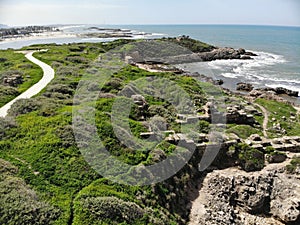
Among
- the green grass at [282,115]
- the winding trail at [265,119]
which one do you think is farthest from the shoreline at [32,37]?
the green grass at [282,115]

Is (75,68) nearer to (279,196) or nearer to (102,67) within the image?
(102,67)

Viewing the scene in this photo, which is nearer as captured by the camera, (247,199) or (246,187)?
(247,199)

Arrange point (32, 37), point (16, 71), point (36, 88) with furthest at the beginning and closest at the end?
point (32, 37) → point (16, 71) → point (36, 88)

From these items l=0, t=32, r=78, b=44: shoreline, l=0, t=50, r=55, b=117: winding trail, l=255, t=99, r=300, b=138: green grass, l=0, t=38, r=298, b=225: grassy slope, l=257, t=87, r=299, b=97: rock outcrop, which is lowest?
l=257, t=87, r=299, b=97: rock outcrop

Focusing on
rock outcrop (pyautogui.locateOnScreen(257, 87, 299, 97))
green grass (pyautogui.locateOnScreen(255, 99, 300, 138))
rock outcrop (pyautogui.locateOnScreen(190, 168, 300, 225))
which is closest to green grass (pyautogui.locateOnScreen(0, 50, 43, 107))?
rock outcrop (pyautogui.locateOnScreen(190, 168, 300, 225))

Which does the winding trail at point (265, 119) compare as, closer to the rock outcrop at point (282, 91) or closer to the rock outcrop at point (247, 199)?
the rock outcrop at point (247, 199)

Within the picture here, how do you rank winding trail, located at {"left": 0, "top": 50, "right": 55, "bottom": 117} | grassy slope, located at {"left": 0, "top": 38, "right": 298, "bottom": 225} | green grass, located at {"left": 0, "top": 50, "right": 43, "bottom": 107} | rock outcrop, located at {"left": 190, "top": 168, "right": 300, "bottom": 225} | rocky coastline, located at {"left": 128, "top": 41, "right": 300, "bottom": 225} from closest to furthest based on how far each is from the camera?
grassy slope, located at {"left": 0, "top": 38, "right": 298, "bottom": 225}
rock outcrop, located at {"left": 190, "top": 168, "right": 300, "bottom": 225}
rocky coastline, located at {"left": 128, "top": 41, "right": 300, "bottom": 225}
winding trail, located at {"left": 0, "top": 50, "right": 55, "bottom": 117}
green grass, located at {"left": 0, "top": 50, "right": 43, "bottom": 107}

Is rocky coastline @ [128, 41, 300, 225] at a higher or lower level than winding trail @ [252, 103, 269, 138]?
lower

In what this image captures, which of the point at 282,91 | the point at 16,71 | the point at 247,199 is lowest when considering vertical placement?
the point at 247,199

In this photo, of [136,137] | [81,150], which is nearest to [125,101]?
[136,137]

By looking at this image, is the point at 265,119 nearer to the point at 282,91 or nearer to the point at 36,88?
the point at 282,91

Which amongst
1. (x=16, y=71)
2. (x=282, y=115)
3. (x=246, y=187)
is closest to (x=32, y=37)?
(x=16, y=71)

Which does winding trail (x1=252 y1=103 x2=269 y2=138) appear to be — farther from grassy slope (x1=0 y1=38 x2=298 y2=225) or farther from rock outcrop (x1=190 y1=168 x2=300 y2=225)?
grassy slope (x1=0 y1=38 x2=298 y2=225)

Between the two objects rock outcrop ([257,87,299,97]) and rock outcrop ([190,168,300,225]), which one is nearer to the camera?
rock outcrop ([190,168,300,225])
